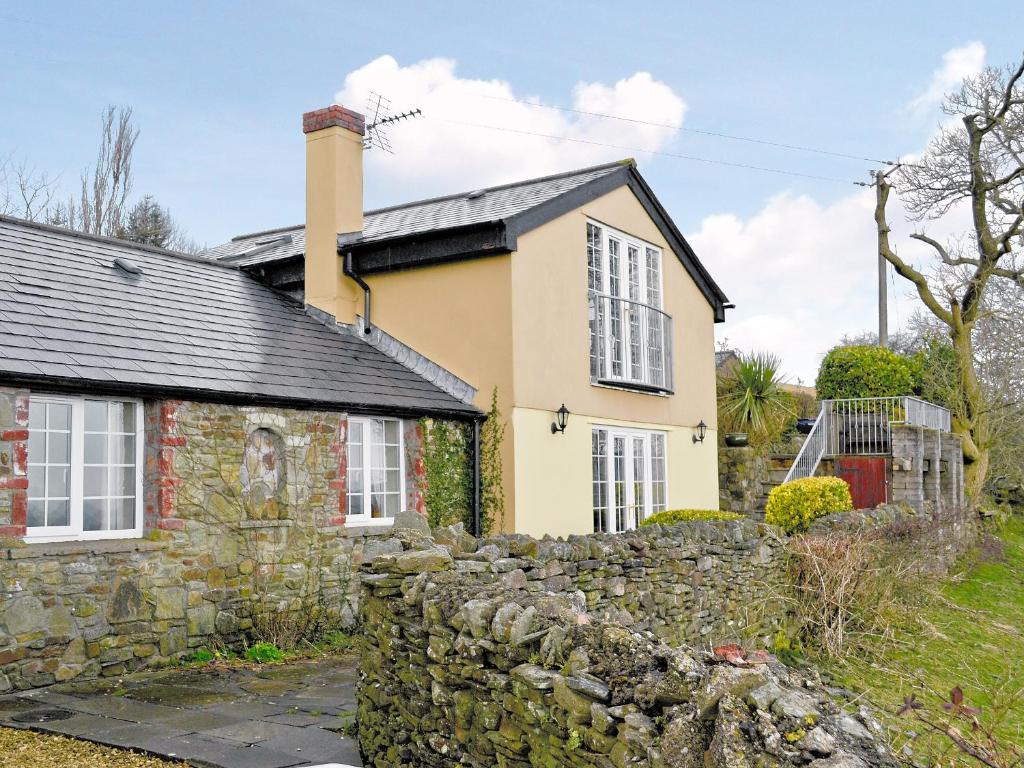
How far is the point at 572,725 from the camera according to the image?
3969 millimetres

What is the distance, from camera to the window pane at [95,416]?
9000mm

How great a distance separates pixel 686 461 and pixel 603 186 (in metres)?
5.11

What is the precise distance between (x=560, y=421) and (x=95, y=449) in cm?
654

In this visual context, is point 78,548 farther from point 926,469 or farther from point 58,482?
point 926,469

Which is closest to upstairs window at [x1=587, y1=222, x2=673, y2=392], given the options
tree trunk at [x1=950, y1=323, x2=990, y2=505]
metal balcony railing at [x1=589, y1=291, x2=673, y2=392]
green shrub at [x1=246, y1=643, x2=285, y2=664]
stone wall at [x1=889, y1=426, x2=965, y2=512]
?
metal balcony railing at [x1=589, y1=291, x2=673, y2=392]

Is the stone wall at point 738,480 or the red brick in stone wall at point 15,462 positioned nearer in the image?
the red brick in stone wall at point 15,462

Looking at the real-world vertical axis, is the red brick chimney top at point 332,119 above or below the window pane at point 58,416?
above

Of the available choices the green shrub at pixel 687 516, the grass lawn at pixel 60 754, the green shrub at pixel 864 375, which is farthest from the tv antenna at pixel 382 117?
the green shrub at pixel 864 375

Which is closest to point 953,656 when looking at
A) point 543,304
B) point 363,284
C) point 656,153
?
point 543,304

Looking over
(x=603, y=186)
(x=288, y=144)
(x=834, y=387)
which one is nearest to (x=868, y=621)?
(x=603, y=186)

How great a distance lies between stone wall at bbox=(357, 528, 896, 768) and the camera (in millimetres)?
3104

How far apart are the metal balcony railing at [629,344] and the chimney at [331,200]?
376 centimetres

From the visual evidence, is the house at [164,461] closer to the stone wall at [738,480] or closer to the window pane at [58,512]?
the window pane at [58,512]

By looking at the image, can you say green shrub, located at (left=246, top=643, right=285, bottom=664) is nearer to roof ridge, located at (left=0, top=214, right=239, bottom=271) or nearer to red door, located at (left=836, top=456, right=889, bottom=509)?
roof ridge, located at (left=0, top=214, right=239, bottom=271)
